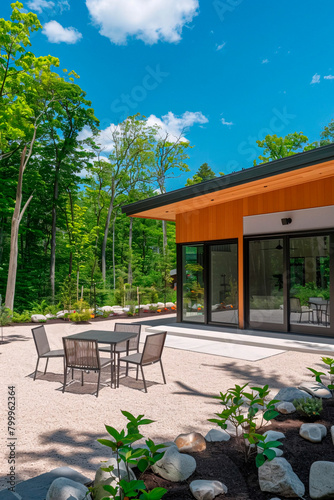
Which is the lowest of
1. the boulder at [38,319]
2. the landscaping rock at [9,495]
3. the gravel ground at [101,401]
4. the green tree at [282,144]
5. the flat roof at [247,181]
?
the gravel ground at [101,401]

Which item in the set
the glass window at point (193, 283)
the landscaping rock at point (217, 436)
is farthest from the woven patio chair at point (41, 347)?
the glass window at point (193, 283)

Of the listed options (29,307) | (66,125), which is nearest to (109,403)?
(29,307)

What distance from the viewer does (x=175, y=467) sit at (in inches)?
90.5

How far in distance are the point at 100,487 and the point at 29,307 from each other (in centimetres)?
1727

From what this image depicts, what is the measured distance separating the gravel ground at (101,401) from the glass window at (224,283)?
2673 millimetres

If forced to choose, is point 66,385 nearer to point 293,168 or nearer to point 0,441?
point 0,441

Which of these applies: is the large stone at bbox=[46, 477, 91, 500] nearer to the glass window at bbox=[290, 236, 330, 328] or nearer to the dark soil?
the dark soil

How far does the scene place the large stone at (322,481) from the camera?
6.67ft

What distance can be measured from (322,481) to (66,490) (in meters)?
1.47

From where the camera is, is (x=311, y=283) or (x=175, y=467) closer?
(x=175, y=467)

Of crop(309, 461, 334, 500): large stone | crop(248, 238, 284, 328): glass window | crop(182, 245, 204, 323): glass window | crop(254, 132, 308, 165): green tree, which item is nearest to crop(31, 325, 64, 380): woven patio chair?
crop(309, 461, 334, 500): large stone

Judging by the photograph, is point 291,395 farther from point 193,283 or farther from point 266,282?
point 193,283

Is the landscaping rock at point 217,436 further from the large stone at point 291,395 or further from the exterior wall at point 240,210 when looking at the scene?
Result: the exterior wall at point 240,210

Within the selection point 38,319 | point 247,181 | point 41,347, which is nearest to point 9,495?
point 41,347
